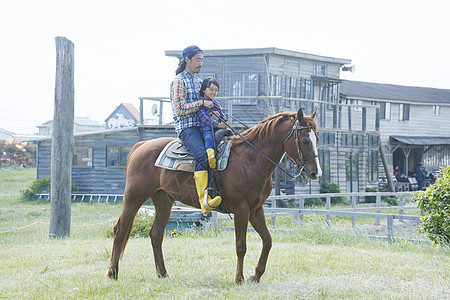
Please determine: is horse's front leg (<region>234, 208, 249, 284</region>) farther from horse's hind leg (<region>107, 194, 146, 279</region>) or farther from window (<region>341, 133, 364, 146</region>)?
window (<region>341, 133, 364, 146</region>)

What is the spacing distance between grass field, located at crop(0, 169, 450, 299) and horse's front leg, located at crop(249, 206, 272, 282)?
0.17m

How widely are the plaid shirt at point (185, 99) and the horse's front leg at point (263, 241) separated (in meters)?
1.45

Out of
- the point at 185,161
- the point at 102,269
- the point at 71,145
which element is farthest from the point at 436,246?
the point at 71,145

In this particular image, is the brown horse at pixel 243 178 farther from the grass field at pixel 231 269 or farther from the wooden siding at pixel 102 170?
the wooden siding at pixel 102 170

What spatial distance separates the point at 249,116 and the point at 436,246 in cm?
1544

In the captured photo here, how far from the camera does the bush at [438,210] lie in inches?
314

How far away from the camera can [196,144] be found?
5.85m

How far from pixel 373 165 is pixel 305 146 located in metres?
21.7

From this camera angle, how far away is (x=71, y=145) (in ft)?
34.1

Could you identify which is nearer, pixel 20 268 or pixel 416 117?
pixel 20 268

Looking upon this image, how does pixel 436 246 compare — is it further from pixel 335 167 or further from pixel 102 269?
pixel 335 167

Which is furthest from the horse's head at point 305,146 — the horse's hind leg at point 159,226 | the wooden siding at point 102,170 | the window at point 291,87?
the window at point 291,87

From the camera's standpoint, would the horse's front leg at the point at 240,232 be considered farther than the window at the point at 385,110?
No

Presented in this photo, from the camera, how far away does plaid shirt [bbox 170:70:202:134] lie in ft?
→ 19.5
